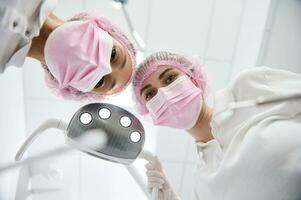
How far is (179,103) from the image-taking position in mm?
1102

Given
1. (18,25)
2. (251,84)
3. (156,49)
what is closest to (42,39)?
(18,25)

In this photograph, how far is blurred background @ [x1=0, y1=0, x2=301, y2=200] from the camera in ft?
4.79

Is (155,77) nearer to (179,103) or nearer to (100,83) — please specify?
(179,103)

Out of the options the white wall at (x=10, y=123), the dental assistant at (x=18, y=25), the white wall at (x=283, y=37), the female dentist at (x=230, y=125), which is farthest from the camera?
the white wall at (x=283, y=37)

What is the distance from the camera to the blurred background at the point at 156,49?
1.46m

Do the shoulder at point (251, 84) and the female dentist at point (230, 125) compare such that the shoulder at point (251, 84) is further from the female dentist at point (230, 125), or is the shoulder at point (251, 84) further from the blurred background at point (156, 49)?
the blurred background at point (156, 49)

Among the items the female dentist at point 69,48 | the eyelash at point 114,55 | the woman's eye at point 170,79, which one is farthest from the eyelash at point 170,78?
the eyelash at point 114,55

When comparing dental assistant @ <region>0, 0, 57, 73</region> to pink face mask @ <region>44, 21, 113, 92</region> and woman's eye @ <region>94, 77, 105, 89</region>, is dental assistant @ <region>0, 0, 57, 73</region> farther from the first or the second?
woman's eye @ <region>94, 77, 105, 89</region>

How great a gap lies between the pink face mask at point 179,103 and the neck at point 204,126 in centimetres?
3

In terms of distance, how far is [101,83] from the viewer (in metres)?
0.98

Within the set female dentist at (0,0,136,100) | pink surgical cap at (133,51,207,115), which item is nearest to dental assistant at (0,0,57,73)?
female dentist at (0,0,136,100)

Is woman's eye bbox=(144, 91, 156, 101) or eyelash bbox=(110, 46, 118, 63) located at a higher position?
eyelash bbox=(110, 46, 118, 63)

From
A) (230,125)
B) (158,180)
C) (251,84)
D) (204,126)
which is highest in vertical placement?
(251,84)

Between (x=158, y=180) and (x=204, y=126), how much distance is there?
273mm
